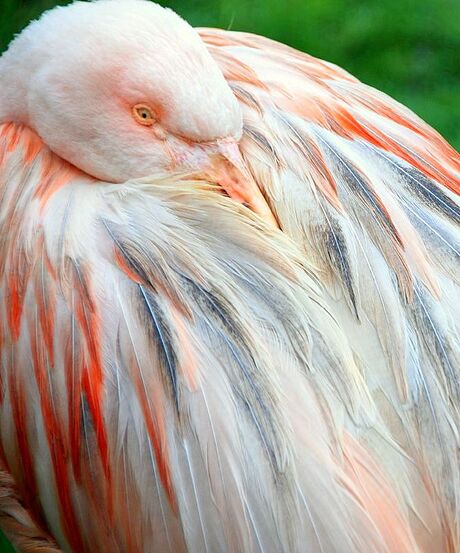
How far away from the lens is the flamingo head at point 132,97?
1.65 meters

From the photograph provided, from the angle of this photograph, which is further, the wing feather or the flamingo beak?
the flamingo beak

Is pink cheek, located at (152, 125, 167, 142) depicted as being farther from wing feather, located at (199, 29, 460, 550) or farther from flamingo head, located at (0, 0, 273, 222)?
wing feather, located at (199, 29, 460, 550)

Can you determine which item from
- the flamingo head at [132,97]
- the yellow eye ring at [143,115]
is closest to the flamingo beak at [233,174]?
the flamingo head at [132,97]

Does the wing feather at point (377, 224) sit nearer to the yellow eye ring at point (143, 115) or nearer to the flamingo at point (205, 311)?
the flamingo at point (205, 311)

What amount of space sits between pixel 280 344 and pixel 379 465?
0.74 feet

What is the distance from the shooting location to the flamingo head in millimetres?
1648

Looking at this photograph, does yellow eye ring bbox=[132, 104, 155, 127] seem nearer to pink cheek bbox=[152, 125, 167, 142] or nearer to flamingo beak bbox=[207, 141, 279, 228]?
pink cheek bbox=[152, 125, 167, 142]

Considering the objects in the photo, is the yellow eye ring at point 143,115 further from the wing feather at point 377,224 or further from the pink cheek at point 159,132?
the wing feather at point 377,224

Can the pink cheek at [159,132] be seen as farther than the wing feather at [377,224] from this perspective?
Yes

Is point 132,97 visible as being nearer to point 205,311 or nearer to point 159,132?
point 159,132

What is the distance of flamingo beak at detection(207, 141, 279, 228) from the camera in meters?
1.67

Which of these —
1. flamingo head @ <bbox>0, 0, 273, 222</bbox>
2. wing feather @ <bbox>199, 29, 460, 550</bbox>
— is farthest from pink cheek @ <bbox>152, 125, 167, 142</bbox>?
wing feather @ <bbox>199, 29, 460, 550</bbox>

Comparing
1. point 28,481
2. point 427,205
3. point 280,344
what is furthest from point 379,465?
point 28,481

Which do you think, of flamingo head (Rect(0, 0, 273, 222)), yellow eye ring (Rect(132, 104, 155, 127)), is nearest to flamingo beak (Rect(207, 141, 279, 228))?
flamingo head (Rect(0, 0, 273, 222))
